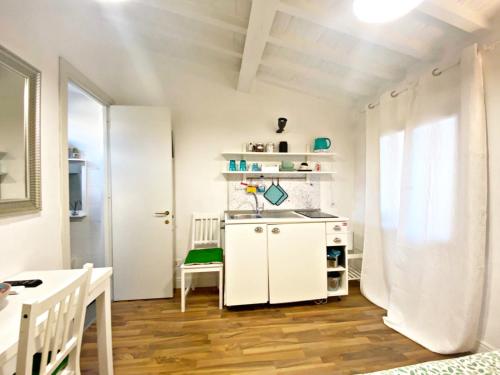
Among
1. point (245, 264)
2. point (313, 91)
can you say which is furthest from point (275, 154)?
point (245, 264)

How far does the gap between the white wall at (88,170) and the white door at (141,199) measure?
0.99 feet

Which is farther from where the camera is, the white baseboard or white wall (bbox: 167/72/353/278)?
white wall (bbox: 167/72/353/278)

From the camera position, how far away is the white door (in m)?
2.27

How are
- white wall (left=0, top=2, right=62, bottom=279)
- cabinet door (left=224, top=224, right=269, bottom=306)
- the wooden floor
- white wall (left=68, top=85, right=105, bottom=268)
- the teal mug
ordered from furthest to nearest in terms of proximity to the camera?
the teal mug, white wall (left=68, top=85, right=105, bottom=268), cabinet door (left=224, top=224, right=269, bottom=306), the wooden floor, white wall (left=0, top=2, right=62, bottom=279)

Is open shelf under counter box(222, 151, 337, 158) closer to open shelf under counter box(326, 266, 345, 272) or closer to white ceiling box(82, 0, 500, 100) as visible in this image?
white ceiling box(82, 0, 500, 100)

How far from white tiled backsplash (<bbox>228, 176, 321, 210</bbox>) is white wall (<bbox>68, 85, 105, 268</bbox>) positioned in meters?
1.50

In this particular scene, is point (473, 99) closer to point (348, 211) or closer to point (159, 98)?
point (348, 211)

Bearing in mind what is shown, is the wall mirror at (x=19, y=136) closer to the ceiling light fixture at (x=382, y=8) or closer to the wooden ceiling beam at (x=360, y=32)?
the wooden ceiling beam at (x=360, y=32)

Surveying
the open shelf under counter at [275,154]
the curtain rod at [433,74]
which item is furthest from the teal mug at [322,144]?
the curtain rod at [433,74]

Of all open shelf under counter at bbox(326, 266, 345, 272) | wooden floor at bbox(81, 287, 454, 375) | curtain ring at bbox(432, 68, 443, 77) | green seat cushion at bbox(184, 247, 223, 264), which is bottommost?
wooden floor at bbox(81, 287, 454, 375)

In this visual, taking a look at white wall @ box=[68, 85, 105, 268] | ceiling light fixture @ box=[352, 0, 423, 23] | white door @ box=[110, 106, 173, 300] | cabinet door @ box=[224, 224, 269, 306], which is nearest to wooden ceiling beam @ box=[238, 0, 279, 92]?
ceiling light fixture @ box=[352, 0, 423, 23]

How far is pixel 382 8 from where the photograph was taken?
43.0 inches

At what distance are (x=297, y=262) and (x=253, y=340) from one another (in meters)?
0.79

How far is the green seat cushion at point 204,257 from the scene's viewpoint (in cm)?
214
